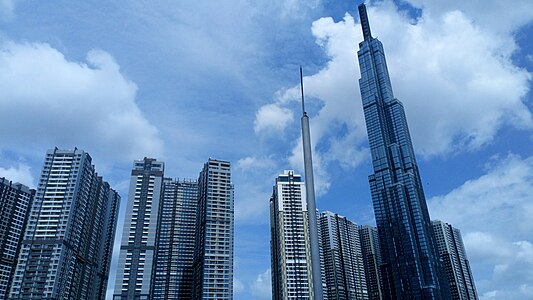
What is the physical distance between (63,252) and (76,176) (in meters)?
18.3

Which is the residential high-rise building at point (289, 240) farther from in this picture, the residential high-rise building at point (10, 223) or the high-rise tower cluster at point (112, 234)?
the residential high-rise building at point (10, 223)

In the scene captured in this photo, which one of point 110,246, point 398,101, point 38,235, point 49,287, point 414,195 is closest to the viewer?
point 49,287

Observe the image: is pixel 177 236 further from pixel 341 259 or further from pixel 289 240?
pixel 341 259

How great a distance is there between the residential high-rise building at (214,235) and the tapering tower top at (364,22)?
97.0 metres

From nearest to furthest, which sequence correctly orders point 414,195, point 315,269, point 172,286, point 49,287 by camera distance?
point 315,269 < point 49,287 < point 172,286 < point 414,195

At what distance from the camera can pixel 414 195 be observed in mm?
134000

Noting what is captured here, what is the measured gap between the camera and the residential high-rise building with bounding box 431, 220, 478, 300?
16100cm

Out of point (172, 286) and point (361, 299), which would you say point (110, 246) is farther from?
point (361, 299)

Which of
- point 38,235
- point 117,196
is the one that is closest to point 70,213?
point 38,235

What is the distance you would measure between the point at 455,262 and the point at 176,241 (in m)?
117

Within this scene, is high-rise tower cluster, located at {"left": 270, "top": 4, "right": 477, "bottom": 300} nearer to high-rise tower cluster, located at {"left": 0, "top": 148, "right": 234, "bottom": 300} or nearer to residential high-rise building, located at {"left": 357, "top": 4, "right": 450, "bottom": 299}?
residential high-rise building, located at {"left": 357, "top": 4, "right": 450, "bottom": 299}

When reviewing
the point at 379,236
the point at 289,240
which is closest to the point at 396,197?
the point at 379,236

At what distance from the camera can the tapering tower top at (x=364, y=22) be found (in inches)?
6826

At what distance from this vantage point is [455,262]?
542 ft
